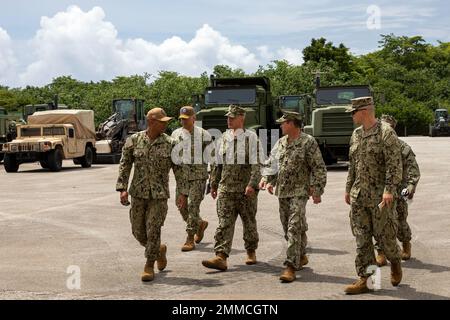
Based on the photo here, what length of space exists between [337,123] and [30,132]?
11.7m

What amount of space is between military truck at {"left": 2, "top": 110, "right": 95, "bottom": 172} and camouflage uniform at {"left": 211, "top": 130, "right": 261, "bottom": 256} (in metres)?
18.6

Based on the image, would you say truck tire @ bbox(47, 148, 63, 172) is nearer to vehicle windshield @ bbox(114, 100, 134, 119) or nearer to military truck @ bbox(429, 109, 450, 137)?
vehicle windshield @ bbox(114, 100, 134, 119)

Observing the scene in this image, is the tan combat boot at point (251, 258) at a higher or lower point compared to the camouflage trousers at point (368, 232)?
lower

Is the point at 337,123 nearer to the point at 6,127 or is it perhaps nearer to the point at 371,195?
the point at 6,127

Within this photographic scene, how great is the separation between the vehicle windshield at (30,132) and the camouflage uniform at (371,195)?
2234 centimetres

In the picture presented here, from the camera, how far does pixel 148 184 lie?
7574 mm

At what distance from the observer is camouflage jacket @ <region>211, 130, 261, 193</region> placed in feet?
27.2

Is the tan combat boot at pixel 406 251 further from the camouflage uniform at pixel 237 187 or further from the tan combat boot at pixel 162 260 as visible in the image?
the tan combat boot at pixel 162 260

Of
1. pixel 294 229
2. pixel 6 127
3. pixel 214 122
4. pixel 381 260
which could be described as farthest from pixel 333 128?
pixel 294 229

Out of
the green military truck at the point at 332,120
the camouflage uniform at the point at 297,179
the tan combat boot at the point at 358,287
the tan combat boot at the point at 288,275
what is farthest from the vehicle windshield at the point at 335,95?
the tan combat boot at the point at 358,287

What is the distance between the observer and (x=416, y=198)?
1519 cm

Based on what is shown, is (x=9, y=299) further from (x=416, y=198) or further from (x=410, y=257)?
(x=416, y=198)

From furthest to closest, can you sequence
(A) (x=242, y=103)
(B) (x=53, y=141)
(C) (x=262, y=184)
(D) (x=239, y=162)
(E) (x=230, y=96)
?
(B) (x=53, y=141), (E) (x=230, y=96), (A) (x=242, y=103), (D) (x=239, y=162), (C) (x=262, y=184)

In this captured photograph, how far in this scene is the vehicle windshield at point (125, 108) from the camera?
33812 millimetres
